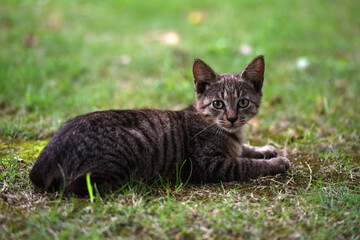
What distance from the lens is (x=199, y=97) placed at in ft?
11.4

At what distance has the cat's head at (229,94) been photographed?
325 cm

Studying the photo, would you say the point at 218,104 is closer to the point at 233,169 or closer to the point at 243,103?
the point at 243,103

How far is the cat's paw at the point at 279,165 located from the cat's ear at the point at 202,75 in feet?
3.29

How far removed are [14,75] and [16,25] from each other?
2.57 metres

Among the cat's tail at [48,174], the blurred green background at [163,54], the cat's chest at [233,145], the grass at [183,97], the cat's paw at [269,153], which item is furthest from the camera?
the blurred green background at [163,54]

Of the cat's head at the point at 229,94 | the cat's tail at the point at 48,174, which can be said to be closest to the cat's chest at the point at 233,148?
the cat's head at the point at 229,94

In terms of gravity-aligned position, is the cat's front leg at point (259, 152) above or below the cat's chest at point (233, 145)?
below

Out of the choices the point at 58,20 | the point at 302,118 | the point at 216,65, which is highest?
the point at 58,20

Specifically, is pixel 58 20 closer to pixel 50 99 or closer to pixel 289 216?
pixel 50 99

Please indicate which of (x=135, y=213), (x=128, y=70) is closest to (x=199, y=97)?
(x=135, y=213)

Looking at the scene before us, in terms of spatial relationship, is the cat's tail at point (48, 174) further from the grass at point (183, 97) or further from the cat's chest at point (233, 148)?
the cat's chest at point (233, 148)

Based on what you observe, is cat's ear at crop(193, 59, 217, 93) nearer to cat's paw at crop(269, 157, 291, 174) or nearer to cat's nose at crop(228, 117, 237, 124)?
cat's nose at crop(228, 117, 237, 124)

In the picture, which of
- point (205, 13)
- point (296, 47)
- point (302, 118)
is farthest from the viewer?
point (205, 13)

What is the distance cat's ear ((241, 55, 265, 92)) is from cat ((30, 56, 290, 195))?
1cm
